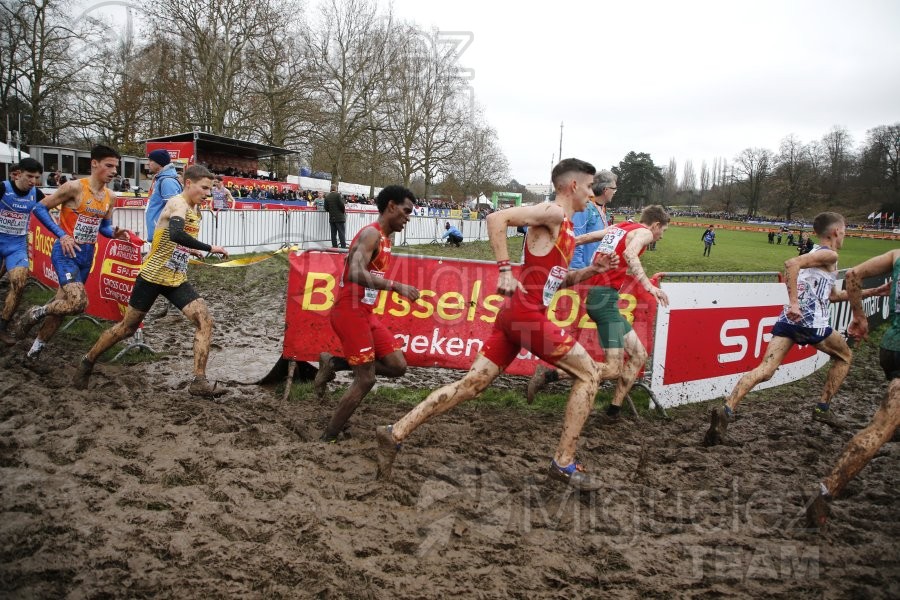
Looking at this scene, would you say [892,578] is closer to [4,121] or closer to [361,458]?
[361,458]

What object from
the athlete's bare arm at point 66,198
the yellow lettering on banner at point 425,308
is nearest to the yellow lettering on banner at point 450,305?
the yellow lettering on banner at point 425,308

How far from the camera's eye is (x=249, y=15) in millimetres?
31375

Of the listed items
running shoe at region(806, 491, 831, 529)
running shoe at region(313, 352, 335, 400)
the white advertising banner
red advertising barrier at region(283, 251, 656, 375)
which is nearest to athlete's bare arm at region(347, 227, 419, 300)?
running shoe at region(313, 352, 335, 400)

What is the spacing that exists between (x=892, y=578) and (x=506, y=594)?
2.14m

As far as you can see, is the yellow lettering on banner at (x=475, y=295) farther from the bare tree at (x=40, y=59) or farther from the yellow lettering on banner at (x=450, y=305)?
the bare tree at (x=40, y=59)

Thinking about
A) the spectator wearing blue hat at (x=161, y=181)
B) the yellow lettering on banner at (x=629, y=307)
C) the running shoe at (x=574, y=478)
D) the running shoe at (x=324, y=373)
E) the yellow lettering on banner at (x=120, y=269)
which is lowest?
the running shoe at (x=574, y=478)

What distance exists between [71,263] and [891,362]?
306 inches

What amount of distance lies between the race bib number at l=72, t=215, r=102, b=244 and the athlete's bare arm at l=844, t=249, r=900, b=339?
754 cm

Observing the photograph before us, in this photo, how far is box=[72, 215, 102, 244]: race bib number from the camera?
20.7 ft

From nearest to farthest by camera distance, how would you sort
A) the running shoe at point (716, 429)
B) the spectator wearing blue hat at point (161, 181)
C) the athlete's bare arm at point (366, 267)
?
the athlete's bare arm at point (366, 267), the running shoe at point (716, 429), the spectator wearing blue hat at point (161, 181)

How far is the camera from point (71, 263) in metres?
6.21

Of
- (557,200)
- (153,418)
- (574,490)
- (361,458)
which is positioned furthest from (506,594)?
(153,418)

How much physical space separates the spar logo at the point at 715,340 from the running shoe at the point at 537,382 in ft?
4.21

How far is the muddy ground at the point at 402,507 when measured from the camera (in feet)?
9.25
